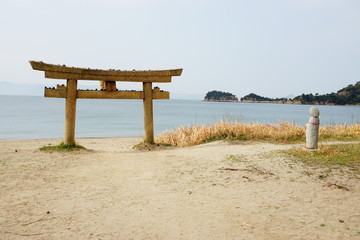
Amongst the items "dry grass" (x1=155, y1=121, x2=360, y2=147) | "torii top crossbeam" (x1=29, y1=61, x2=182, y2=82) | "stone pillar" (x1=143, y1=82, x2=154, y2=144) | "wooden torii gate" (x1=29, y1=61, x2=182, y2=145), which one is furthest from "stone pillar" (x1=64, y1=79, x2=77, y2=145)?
"dry grass" (x1=155, y1=121, x2=360, y2=147)

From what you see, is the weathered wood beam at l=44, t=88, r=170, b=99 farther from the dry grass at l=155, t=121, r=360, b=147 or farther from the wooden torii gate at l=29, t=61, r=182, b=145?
the dry grass at l=155, t=121, r=360, b=147

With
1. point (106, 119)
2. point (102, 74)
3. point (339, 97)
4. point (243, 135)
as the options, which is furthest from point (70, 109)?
point (339, 97)

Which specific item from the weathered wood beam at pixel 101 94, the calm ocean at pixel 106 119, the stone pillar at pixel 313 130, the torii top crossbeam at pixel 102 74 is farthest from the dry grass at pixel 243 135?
the stone pillar at pixel 313 130

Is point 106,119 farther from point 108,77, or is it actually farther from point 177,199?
point 177,199

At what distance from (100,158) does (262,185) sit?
451 cm

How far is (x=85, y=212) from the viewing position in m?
4.58

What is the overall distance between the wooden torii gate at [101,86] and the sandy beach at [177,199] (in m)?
1.86

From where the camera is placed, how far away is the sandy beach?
3988mm

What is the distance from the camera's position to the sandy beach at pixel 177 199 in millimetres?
3988

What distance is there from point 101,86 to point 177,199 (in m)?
5.91

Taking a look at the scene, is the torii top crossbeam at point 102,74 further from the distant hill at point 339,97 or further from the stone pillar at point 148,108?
the distant hill at point 339,97

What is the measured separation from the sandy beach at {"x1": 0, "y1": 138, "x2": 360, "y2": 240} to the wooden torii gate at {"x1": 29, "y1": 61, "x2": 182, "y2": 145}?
1.86 meters

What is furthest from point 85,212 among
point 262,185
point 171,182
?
point 262,185

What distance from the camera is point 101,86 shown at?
10.0 m
